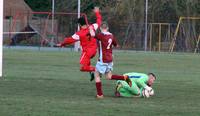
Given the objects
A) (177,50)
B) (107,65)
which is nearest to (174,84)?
(107,65)

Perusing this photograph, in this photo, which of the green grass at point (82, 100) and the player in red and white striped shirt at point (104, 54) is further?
the player in red and white striped shirt at point (104, 54)

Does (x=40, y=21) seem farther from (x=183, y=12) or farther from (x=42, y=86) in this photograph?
(x=42, y=86)

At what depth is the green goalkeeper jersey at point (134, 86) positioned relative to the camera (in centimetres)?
1541

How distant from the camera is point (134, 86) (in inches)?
607

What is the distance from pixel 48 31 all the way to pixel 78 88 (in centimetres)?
4289

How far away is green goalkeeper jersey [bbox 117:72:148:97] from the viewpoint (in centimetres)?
1541

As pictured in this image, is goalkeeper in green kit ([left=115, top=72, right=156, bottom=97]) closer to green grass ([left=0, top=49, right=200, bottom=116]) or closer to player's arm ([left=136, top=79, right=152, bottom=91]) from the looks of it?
player's arm ([left=136, top=79, right=152, bottom=91])

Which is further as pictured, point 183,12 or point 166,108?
point 183,12

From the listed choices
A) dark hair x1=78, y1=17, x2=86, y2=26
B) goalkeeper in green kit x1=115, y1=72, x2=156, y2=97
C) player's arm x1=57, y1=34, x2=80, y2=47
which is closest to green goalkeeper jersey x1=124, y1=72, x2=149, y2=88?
goalkeeper in green kit x1=115, y1=72, x2=156, y2=97

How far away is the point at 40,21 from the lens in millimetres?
60031

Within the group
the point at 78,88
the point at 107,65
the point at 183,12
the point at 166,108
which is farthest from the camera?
the point at 183,12

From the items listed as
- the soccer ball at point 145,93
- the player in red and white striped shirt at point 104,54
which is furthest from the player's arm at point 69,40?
the soccer ball at point 145,93

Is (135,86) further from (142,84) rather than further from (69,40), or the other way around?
(69,40)

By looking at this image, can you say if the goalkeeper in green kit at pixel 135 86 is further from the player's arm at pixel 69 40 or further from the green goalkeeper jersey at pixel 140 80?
the player's arm at pixel 69 40
